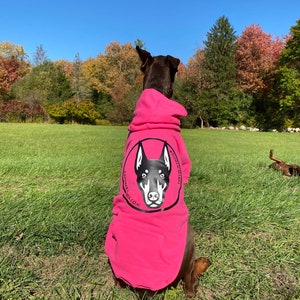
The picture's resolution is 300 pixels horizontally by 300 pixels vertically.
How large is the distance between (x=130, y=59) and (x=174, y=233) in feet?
135

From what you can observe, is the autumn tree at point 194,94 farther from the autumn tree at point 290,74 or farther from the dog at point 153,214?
the dog at point 153,214

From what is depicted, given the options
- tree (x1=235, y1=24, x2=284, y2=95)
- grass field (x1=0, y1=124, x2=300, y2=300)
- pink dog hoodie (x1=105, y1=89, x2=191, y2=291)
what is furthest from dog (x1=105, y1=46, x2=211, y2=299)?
tree (x1=235, y1=24, x2=284, y2=95)

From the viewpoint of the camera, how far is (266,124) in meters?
30.4

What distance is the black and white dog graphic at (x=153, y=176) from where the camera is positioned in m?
1.72

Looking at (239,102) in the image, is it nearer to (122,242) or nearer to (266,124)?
(266,124)

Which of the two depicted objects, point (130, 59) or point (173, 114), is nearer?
point (173, 114)

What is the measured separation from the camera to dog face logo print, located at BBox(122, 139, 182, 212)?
5.66ft

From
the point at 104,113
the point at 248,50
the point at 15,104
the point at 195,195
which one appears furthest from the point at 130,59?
the point at 195,195

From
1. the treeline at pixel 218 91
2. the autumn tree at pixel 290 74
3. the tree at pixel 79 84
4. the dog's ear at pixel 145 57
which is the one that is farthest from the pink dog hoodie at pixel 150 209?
the tree at pixel 79 84

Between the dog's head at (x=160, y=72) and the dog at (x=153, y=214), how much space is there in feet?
1.28

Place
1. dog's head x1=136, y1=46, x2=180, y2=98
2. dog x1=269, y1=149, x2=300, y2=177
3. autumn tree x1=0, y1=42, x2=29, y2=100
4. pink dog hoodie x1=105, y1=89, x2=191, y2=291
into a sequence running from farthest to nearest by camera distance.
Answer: autumn tree x1=0, y1=42, x2=29, y2=100
dog x1=269, y1=149, x2=300, y2=177
dog's head x1=136, y1=46, x2=180, y2=98
pink dog hoodie x1=105, y1=89, x2=191, y2=291

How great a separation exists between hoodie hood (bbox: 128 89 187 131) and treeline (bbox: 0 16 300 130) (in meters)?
24.6

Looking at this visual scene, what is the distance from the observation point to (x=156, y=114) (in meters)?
1.96

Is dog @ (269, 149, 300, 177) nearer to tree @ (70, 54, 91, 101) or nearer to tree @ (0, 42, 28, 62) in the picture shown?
tree @ (70, 54, 91, 101)
